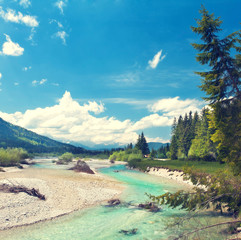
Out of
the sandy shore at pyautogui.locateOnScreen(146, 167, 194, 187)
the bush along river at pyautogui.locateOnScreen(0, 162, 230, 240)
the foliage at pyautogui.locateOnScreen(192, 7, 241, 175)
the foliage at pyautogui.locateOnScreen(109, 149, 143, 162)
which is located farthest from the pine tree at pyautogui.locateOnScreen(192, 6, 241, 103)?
the foliage at pyautogui.locateOnScreen(109, 149, 143, 162)

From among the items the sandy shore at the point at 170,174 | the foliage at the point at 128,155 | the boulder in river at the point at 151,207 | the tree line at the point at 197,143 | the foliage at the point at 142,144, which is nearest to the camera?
the boulder in river at the point at 151,207

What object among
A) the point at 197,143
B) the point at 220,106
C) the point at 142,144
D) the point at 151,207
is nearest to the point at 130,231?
the point at 151,207

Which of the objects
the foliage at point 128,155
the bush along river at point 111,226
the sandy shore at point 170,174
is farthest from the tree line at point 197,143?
the bush along river at point 111,226

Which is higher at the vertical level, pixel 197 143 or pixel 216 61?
pixel 216 61

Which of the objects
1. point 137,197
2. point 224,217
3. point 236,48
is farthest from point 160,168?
point 236,48


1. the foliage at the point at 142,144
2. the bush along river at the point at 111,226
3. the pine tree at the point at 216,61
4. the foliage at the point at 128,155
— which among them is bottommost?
the foliage at the point at 128,155

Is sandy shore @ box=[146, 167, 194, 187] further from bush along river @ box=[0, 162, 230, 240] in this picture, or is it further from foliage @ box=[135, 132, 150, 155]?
foliage @ box=[135, 132, 150, 155]

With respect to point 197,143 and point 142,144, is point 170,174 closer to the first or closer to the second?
point 197,143

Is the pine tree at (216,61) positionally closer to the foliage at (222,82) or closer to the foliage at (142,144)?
the foliage at (222,82)

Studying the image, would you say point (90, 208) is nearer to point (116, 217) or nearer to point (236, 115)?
point (116, 217)

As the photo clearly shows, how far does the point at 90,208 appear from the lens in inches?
617

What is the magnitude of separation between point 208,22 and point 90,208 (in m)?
19.5

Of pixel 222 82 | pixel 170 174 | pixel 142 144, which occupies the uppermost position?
pixel 222 82

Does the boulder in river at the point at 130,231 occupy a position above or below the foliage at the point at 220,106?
below
